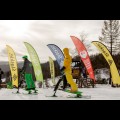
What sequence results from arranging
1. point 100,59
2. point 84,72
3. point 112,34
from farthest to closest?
point 100,59
point 112,34
point 84,72

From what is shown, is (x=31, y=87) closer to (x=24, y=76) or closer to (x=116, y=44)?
(x=24, y=76)

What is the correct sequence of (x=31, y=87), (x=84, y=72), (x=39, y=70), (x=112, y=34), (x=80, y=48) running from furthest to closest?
(x=112, y=34) → (x=84, y=72) → (x=39, y=70) → (x=80, y=48) → (x=31, y=87)

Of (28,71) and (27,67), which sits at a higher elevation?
(27,67)

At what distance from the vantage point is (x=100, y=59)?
34.6 meters

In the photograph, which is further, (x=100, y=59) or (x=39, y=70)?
(x=100, y=59)

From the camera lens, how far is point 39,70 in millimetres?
16641

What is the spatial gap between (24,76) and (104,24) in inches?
743

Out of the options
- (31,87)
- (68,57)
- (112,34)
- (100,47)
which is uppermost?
(112,34)

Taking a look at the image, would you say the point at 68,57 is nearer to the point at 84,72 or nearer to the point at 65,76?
the point at 65,76

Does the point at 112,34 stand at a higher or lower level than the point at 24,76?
higher

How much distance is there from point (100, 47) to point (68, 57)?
694cm

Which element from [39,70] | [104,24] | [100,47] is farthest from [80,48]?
[104,24]

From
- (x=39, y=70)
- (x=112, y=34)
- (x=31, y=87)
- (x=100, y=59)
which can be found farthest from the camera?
(x=100, y=59)

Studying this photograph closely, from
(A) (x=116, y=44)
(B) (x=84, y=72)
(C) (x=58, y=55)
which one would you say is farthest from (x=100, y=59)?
(C) (x=58, y=55)
